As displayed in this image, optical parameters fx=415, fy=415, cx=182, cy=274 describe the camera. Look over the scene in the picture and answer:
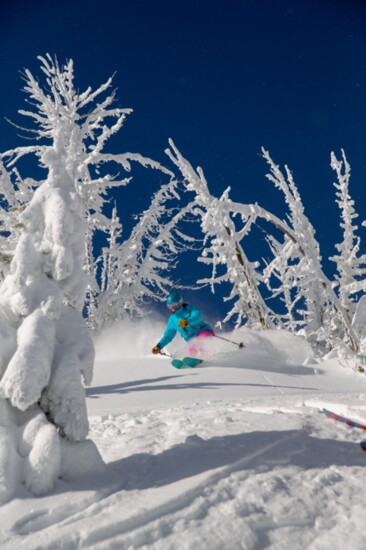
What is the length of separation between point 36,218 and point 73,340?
109cm

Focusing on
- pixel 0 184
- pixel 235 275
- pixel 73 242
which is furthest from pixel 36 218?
pixel 0 184

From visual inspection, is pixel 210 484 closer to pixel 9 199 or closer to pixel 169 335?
pixel 169 335

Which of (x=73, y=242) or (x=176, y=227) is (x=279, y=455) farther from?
(x=176, y=227)

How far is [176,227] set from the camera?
53.9 ft

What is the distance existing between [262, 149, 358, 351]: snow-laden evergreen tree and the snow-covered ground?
15.6ft

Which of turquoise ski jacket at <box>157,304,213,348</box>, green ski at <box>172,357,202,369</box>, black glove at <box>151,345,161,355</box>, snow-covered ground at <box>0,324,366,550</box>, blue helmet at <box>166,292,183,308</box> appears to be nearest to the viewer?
snow-covered ground at <box>0,324,366,550</box>

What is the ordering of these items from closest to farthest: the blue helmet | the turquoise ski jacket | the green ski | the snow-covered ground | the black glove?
the snow-covered ground < the green ski < the black glove < the turquoise ski jacket < the blue helmet

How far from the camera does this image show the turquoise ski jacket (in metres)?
9.95

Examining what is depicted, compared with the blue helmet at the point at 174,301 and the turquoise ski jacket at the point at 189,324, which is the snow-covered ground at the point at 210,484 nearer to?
the turquoise ski jacket at the point at 189,324

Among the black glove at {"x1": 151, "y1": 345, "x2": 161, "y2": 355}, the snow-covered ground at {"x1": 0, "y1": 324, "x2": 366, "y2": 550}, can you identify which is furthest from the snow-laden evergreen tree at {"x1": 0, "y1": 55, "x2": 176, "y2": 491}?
the black glove at {"x1": 151, "y1": 345, "x2": 161, "y2": 355}

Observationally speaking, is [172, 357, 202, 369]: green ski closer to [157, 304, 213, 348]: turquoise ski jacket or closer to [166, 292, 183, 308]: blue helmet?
[157, 304, 213, 348]: turquoise ski jacket

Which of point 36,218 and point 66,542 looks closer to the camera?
point 66,542

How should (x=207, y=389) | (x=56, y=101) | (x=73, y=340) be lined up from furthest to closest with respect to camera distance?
(x=56, y=101)
(x=207, y=389)
(x=73, y=340)

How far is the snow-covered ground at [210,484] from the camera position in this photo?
2156 millimetres
